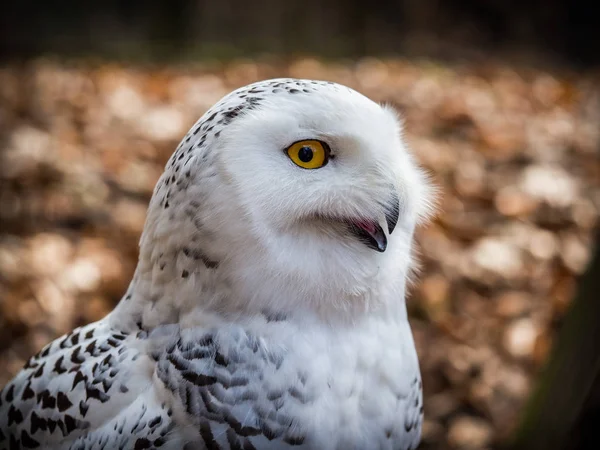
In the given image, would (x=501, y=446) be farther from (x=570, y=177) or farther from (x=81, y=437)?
(x=570, y=177)

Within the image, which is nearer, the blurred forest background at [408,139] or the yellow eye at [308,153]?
the yellow eye at [308,153]

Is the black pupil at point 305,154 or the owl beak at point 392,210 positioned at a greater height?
the black pupil at point 305,154

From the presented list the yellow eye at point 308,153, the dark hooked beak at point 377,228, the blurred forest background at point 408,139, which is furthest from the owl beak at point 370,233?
the blurred forest background at point 408,139

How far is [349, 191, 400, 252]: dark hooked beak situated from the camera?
1.25m

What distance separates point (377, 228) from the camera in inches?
49.4

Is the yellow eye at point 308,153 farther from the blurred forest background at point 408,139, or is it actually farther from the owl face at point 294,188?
the blurred forest background at point 408,139

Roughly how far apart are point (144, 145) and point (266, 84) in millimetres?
3135

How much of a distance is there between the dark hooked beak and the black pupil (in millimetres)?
156

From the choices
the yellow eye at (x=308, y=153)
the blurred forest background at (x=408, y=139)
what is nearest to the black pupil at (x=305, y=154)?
the yellow eye at (x=308, y=153)

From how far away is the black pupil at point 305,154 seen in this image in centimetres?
118

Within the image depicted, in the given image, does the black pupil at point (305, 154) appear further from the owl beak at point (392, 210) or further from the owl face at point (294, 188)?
the owl beak at point (392, 210)

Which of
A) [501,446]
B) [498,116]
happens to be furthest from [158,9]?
[501,446]

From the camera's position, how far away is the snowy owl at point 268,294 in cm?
118

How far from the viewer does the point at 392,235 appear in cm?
132
